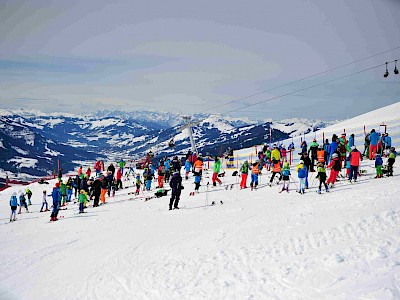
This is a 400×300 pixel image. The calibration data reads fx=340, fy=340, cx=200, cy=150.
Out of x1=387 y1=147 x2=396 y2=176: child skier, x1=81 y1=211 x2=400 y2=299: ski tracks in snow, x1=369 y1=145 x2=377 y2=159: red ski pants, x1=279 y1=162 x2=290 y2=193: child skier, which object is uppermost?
x1=369 y1=145 x2=377 y2=159: red ski pants

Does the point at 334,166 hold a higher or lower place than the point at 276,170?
higher

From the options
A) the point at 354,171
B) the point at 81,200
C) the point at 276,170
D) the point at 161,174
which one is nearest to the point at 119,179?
the point at 161,174

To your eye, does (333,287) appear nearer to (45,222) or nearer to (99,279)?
(99,279)

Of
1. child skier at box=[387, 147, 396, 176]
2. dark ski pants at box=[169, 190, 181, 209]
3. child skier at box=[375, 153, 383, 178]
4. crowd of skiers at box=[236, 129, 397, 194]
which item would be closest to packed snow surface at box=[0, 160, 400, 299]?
dark ski pants at box=[169, 190, 181, 209]

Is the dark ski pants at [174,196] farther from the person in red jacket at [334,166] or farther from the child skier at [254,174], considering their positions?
the person in red jacket at [334,166]

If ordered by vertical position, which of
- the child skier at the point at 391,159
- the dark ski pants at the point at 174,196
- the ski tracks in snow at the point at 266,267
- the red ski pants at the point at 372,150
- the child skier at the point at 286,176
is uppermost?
the red ski pants at the point at 372,150

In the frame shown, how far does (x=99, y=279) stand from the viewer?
7742mm

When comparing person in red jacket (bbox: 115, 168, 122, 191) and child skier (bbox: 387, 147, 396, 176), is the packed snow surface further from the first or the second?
person in red jacket (bbox: 115, 168, 122, 191)

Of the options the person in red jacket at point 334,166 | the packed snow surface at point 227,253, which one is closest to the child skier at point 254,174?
the packed snow surface at point 227,253

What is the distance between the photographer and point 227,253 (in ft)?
27.4

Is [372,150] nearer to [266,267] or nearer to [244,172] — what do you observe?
[244,172]

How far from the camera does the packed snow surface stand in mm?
6547

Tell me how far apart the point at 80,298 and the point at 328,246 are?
5.54m

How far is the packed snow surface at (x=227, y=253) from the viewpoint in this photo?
6547mm
